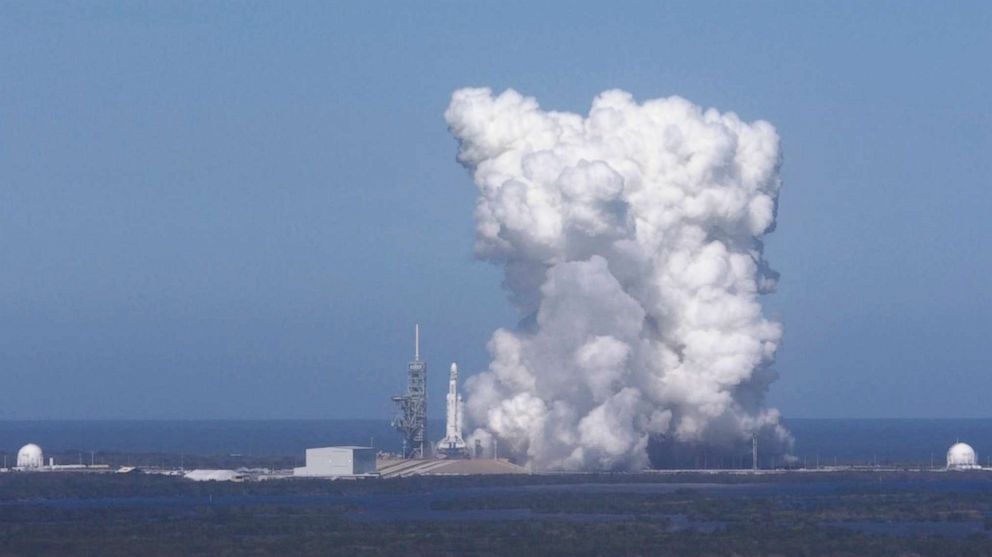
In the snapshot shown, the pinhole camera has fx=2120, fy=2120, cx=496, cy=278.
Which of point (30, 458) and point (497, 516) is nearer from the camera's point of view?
point (497, 516)

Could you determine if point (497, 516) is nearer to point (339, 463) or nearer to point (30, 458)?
point (339, 463)

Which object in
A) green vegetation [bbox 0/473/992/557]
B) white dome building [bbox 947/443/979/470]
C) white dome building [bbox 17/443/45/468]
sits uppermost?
white dome building [bbox 17/443/45/468]

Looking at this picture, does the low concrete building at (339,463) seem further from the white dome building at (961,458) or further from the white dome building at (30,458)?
the white dome building at (961,458)

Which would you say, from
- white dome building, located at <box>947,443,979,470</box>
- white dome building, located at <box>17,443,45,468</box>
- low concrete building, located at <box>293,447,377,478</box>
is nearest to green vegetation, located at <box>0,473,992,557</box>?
low concrete building, located at <box>293,447,377,478</box>

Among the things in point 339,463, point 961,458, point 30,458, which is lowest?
point 961,458

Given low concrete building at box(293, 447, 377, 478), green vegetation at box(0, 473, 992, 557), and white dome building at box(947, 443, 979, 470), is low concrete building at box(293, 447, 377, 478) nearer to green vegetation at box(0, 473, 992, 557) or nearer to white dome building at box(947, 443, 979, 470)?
green vegetation at box(0, 473, 992, 557)

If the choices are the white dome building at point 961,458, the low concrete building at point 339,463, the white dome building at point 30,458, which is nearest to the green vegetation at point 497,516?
the low concrete building at point 339,463

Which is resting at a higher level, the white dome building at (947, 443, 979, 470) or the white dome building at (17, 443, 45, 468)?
the white dome building at (17, 443, 45, 468)

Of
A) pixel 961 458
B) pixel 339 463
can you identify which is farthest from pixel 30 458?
pixel 961 458
